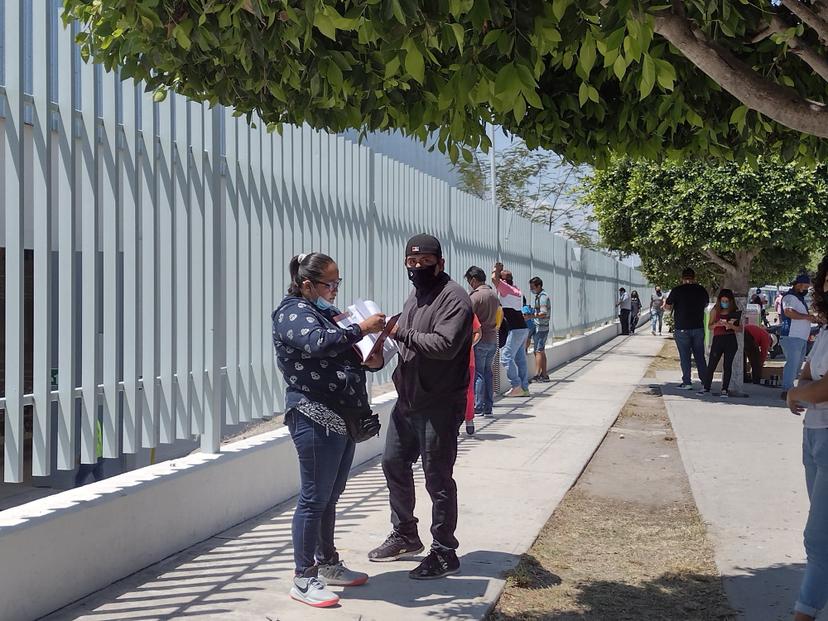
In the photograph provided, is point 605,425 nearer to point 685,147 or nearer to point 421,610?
point 685,147

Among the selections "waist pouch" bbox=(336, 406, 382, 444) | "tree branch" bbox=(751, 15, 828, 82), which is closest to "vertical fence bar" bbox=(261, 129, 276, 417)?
"waist pouch" bbox=(336, 406, 382, 444)

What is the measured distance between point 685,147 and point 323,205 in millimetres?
3331

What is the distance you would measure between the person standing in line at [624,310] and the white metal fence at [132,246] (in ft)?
86.1

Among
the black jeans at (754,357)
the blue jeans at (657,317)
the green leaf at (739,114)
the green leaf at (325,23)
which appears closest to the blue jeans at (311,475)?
the green leaf at (325,23)

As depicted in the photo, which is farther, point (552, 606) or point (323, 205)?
point (323, 205)

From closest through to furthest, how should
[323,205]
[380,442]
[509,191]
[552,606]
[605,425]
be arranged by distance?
[552,606] < [323,205] < [380,442] < [605,425] < [509,191]

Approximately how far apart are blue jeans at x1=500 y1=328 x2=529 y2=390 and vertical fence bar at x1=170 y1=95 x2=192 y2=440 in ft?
24.9

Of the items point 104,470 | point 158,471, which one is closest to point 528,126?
point 158,471

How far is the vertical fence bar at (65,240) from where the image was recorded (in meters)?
4.59

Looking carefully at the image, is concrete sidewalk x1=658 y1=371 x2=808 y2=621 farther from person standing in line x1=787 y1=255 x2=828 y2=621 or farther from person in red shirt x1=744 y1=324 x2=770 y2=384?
person in red shirt x1=744 y1=324 x2=770 y2=384

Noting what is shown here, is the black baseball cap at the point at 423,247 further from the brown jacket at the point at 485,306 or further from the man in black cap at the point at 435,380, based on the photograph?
the brown jacket at the point at 485,306

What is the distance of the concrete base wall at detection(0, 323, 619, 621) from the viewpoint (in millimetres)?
4195

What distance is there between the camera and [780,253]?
17984 millimetres

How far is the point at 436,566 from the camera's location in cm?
502
